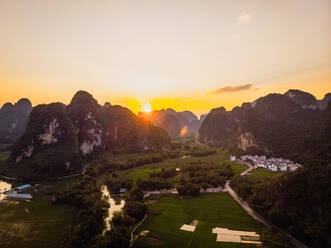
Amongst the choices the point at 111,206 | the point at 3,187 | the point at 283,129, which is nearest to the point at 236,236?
the point at 111,206

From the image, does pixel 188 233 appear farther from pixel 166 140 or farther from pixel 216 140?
pixel 216 140

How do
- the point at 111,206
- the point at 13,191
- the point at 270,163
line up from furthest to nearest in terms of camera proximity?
the point at 270,163 < the point at 13,191 < the point at 111,206

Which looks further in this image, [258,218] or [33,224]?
[33,224]

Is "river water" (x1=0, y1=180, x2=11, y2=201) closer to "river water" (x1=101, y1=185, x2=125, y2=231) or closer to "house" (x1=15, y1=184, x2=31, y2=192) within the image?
"house" (x1=15, y1=184, x2=31, y2=192)

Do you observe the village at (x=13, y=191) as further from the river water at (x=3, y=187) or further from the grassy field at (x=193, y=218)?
the grassy field at (x=193, y=218)

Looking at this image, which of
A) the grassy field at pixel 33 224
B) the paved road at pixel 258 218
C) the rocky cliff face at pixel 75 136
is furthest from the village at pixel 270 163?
the grassy field at pixel 33 224

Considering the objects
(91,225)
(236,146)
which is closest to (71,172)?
(91,225)

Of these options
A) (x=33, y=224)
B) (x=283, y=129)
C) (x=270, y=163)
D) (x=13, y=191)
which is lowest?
(x=270, y=163)

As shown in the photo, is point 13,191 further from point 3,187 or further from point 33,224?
point 33,224
